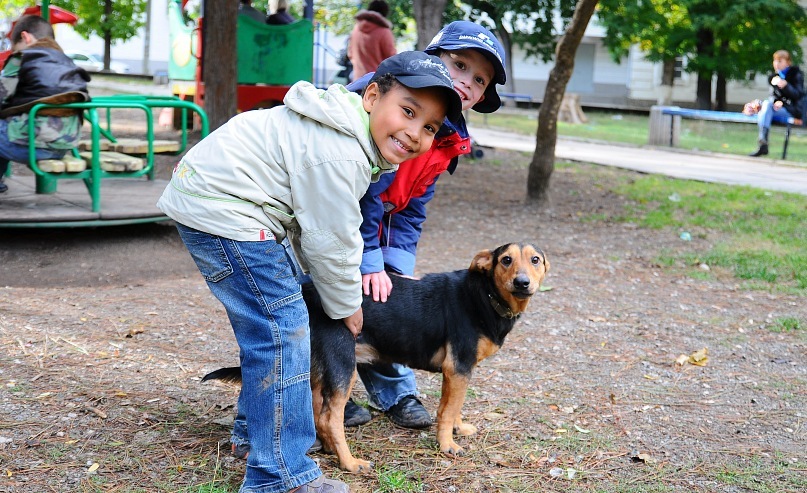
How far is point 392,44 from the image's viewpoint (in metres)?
11.2

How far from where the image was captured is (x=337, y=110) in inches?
104

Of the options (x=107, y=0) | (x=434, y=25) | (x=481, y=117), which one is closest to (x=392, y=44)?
(x=434, y=25)

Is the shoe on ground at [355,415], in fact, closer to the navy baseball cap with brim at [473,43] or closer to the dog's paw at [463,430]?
the dog's paw at [463,430]

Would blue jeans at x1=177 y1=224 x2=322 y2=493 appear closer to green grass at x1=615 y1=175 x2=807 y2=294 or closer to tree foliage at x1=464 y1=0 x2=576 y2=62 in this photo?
green grass at x1=615 y1=175 x2=807 y2=294

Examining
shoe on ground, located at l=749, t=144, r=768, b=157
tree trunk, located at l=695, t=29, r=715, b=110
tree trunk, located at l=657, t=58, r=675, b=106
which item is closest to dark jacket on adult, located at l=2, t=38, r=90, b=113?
shoe on ground, located at l=749, t=144, r=768, b=157

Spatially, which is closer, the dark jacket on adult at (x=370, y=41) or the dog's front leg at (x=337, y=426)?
the dog's front leg at (x=337, y=426)

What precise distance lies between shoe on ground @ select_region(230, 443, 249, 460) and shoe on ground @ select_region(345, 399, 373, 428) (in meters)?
0.63

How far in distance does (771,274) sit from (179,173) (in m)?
5.83

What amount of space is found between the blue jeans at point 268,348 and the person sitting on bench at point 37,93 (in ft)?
14.8

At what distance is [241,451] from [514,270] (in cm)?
132

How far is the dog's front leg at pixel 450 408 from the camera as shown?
3.55m

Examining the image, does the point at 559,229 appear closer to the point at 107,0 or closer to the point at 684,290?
the point at 684,290

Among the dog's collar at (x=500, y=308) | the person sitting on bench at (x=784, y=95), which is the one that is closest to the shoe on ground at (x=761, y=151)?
the person sitting on bench at (x=784, y=95)

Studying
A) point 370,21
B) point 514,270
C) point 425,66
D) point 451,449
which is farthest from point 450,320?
point 370,21
